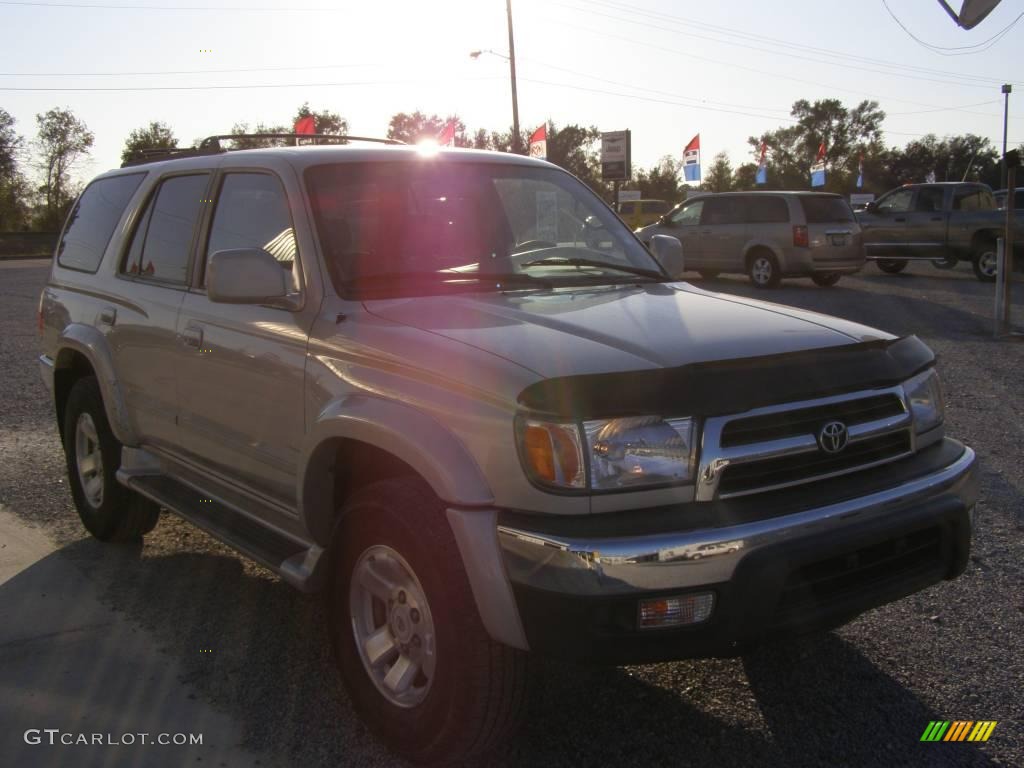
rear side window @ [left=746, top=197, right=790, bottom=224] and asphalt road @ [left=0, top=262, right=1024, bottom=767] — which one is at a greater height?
rear side window @ [left=746, top=197, right=790, bottom=224]

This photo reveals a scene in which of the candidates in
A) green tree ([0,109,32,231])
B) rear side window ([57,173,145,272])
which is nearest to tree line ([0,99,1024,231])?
green tree ([0,109,32,231])

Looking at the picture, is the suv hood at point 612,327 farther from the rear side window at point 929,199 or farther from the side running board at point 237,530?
the rear side window at point 929,199

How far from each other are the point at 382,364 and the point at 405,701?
1014 mm

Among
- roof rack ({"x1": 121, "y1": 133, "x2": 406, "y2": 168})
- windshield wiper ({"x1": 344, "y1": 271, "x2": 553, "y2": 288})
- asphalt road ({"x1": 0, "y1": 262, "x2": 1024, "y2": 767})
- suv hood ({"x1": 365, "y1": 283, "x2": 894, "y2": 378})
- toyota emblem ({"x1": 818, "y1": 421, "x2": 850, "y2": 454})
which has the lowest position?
asphalt road ({"x1": 0, "y1": 262, "x2": 1024, "y2": 767})

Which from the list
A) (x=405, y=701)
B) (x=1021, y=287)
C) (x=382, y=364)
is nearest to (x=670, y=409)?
(x=382, y=364)

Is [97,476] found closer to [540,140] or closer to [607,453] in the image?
[607,453]

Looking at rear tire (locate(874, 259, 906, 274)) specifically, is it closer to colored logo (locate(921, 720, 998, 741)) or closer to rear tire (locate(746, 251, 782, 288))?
rear tire (locate(746, 251, 782, 288))

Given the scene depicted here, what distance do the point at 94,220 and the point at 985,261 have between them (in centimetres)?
1901

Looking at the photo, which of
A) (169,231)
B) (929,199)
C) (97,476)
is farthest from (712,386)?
(929,199)

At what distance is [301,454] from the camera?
3324 mm

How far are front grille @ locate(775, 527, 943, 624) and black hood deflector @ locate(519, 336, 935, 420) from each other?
0.46m

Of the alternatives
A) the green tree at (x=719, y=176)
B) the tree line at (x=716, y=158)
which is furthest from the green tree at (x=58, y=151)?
the green tree at (x=719, y=176)

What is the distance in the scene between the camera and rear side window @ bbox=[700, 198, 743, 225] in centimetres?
1875

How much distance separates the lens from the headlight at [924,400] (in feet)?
10.2
